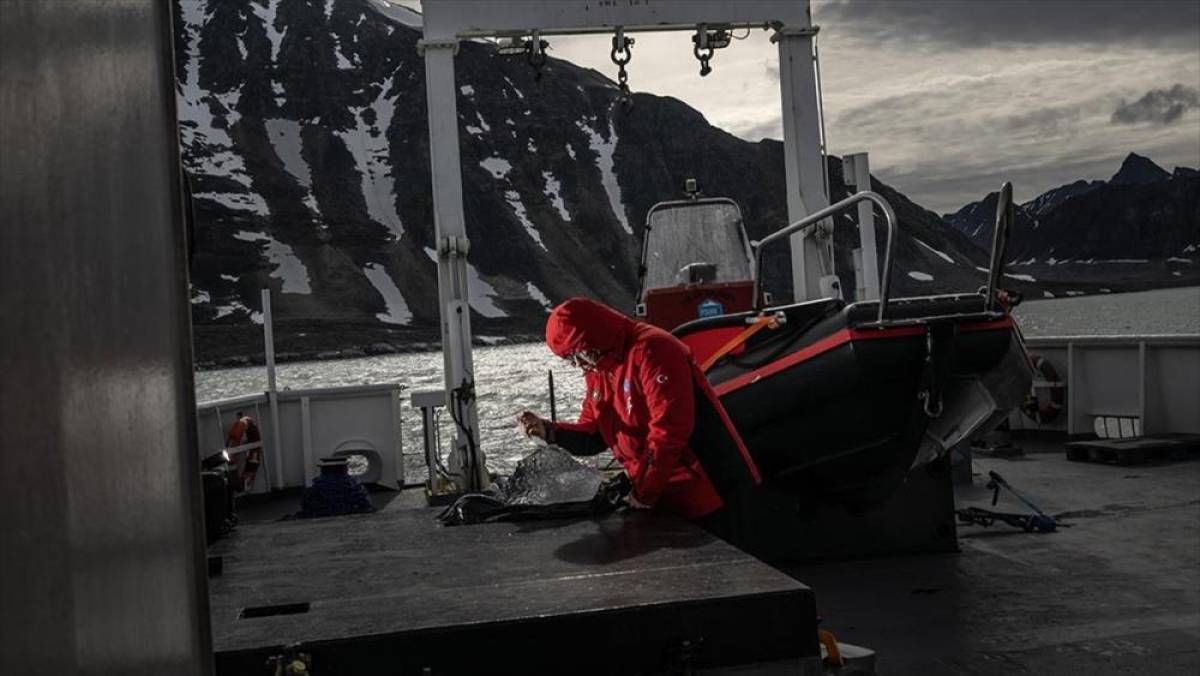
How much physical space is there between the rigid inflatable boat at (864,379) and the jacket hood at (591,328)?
135 cm

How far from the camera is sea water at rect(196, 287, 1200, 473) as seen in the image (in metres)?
31.1

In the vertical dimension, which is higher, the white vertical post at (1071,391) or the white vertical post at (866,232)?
the white vertical post at (866,232)

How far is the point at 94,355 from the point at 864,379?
4.91 meters

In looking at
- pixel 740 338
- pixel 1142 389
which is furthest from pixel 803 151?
pixel 1142 389

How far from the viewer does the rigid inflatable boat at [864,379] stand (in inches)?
208

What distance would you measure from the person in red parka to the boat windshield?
4.37 meters

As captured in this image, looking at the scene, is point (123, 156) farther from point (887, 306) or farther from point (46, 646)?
point (887, 306)

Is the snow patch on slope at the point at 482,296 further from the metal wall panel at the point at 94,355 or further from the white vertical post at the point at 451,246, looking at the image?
the metal wall panel at the point at 94,355

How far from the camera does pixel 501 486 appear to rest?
4.18 m

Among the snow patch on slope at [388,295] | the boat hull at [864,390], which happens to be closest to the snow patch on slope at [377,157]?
the snow patch on slope at [388,295]

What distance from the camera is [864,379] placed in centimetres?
534

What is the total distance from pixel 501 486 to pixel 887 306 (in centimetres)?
218

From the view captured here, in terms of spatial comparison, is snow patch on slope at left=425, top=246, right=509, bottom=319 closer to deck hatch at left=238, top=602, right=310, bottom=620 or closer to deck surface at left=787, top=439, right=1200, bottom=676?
deck surface at left=787, top=439, right=1200, bottom=676

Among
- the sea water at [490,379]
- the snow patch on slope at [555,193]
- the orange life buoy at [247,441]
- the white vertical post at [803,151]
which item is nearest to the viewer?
the white vertical post at [803,151]
